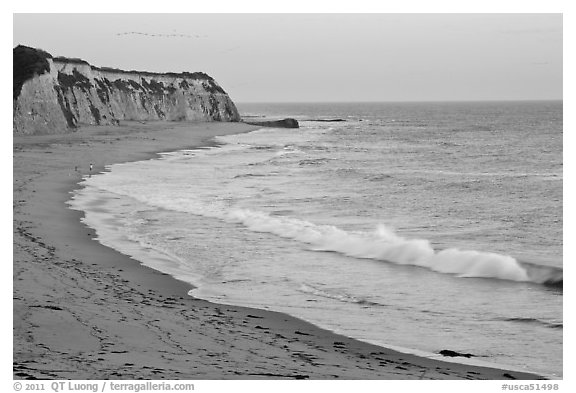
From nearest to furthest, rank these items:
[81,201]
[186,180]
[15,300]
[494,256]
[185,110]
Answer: [15,300] < [494,256] < [81,201] < [186,180] < [185,110]

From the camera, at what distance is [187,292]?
12.9m

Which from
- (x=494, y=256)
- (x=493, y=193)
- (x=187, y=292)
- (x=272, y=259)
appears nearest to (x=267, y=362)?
(x=187, y=292)

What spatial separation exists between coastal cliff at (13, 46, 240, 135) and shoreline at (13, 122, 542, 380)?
37915 mm

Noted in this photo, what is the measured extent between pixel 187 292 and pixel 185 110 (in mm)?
88688

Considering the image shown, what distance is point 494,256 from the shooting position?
15.8m

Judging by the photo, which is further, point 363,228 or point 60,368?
point 363,228

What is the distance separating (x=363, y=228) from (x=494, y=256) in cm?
470

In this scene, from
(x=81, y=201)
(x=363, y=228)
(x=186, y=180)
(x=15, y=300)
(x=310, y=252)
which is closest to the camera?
(x=15, y=300)

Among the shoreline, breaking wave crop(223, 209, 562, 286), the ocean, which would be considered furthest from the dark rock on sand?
breaking wave crop(223, 209, 562, 286)

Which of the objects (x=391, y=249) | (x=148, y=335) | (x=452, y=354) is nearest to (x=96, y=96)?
(x=391, y=249)

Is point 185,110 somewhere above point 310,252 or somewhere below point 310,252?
above

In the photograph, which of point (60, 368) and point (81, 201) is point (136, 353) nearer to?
point (60, 368)

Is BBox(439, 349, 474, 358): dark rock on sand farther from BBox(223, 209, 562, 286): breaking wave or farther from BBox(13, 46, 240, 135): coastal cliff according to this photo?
BBox(13, 46, 240, 135): coastal cliff

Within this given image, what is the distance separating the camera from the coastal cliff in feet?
169
